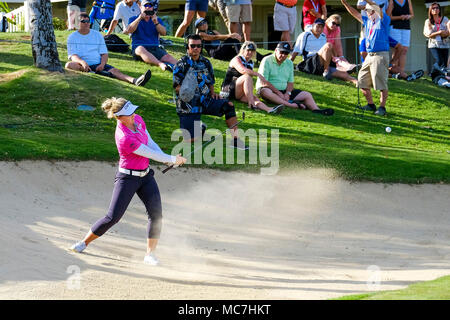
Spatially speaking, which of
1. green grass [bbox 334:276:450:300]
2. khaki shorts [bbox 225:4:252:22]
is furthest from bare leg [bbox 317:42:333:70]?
green grass [bbox 334:276:450:300]

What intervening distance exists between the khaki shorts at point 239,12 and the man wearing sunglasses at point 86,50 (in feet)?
11.3

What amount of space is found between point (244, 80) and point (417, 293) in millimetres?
8874

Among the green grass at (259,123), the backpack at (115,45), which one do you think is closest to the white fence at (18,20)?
the green grass at (259,123)

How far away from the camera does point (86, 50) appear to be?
17.9 meters

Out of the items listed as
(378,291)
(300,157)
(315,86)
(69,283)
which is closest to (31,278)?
(69,283)

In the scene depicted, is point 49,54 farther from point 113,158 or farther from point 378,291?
point 378,291

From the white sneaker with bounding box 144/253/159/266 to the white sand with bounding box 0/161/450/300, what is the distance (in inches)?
3.1

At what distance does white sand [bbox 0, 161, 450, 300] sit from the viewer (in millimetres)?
9273

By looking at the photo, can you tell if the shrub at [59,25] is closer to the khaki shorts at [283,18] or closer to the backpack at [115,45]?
the backpack at [115,45]

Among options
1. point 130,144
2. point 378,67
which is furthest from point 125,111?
point 378,67

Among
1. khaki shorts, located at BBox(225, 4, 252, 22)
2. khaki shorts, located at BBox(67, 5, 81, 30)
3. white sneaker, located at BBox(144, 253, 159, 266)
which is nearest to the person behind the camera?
white sneaker, located at BBox(144, 253, 159, 266)

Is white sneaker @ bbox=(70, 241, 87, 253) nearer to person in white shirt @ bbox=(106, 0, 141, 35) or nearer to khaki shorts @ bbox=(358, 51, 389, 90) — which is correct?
khaki shorts @ bbox=(358, 51, 389, 90)

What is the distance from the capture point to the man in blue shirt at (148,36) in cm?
1830

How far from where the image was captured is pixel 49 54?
17.4m
